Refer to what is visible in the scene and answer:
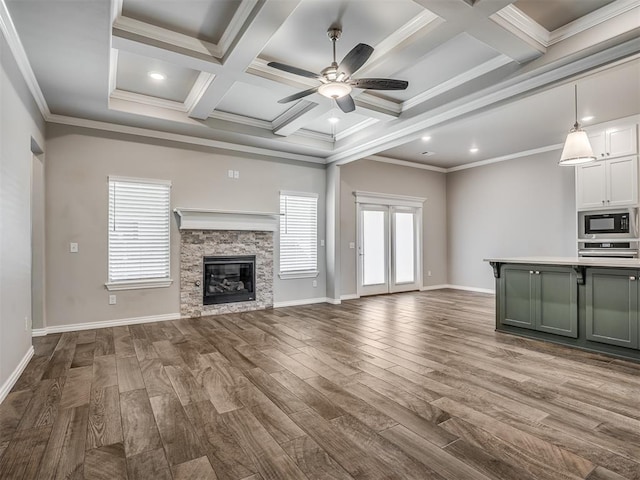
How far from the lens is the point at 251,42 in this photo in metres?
3.16

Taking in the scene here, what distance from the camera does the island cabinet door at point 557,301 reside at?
3877mm

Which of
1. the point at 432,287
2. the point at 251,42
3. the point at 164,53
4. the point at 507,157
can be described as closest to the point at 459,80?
the point at 251,42

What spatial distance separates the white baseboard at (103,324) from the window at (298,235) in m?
2.09

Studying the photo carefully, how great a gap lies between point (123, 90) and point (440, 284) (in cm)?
771

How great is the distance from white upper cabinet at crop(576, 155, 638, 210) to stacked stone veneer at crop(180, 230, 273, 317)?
5403 millimetres

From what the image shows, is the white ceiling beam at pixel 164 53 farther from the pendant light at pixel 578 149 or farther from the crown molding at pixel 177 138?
the pendant light at pixel 578 149

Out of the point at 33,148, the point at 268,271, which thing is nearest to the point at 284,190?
the point at 268,271

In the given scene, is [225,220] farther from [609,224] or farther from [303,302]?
[609,224]

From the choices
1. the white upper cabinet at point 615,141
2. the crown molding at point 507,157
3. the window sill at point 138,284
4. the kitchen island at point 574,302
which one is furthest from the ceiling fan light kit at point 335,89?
the crown molding at point 507,157

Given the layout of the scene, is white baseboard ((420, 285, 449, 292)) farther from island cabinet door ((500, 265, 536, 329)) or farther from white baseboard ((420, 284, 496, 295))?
island cabinet door ((500, 265, 536, 329))

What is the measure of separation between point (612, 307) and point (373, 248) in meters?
4.55

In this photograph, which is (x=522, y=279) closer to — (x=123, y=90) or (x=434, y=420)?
(x=434, y=420)

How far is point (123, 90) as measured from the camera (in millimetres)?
4559

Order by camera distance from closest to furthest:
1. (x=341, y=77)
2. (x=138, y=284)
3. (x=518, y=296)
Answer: (x=341, y=77)
(x=518, y=296)
(x=138, y=284)
